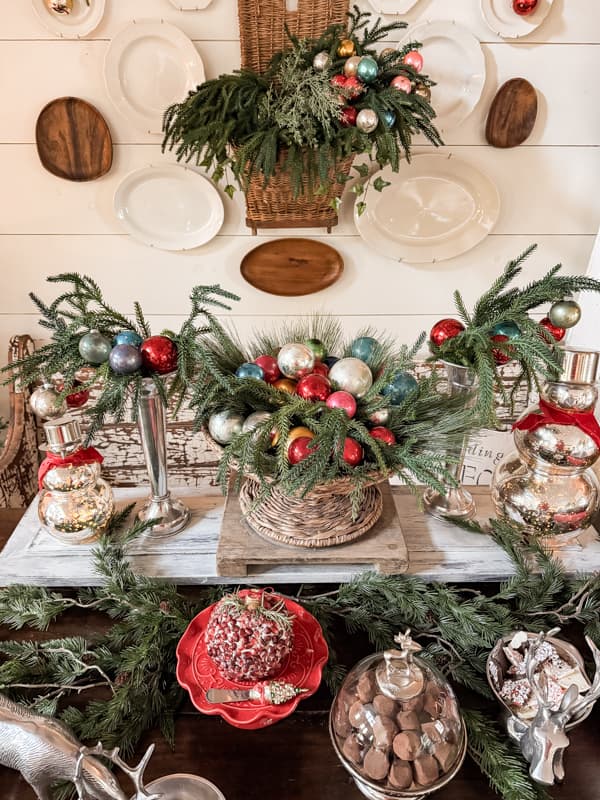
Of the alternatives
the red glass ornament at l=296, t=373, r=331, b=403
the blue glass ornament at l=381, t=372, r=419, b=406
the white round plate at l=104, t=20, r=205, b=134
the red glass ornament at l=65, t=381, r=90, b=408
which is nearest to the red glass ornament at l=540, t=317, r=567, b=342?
the blue glass ornament at l=381, t=372, r=419, b=406

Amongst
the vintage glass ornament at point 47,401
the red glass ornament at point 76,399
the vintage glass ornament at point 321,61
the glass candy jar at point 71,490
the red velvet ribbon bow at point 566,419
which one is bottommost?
the glass candy jar at point 71,490

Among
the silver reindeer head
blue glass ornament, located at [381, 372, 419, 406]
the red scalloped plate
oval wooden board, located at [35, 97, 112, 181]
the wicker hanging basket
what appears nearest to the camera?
the silver reindeer head

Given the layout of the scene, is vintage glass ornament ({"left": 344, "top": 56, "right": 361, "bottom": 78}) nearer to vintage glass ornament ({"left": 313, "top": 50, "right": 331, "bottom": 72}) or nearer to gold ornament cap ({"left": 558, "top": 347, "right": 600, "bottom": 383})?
vintage glass ornament ({"left": 313, "top": 50, "right": 331, "bottom": 72})

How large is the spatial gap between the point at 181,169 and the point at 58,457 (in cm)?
88

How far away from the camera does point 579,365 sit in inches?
29.7

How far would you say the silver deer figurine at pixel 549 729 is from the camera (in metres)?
0.59

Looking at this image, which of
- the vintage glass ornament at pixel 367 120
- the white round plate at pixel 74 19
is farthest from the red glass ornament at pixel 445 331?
the white round plate at pixel 74 19

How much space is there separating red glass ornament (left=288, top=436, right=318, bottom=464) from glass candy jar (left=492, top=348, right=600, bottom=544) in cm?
36

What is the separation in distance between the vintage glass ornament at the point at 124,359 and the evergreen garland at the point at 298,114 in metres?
0.57

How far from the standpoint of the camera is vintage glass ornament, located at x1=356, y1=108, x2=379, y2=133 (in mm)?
1068

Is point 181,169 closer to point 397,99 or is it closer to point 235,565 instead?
point 397,99

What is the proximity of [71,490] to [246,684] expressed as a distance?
39 cm

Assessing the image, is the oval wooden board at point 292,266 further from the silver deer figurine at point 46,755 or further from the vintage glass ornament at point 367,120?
the silver deer figurine at point 46,755

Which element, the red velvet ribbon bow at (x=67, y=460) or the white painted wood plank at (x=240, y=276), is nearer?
the red velvet ribbon bow at (x=67, y=460)
